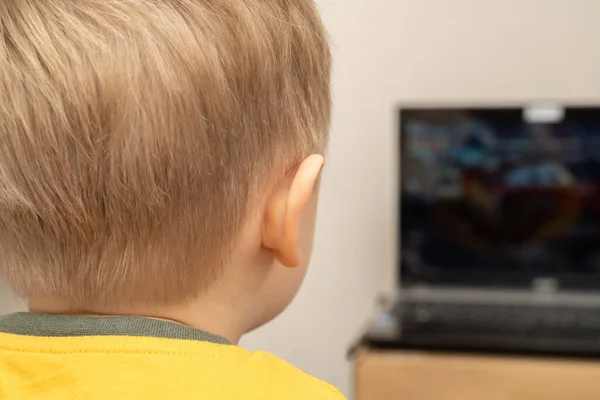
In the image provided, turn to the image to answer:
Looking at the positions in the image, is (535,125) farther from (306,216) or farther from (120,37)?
(120,37)

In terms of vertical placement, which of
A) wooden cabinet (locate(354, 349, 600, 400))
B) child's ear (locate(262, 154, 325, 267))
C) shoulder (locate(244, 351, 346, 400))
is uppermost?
child's ear (locate(262, 154, 325, 267))

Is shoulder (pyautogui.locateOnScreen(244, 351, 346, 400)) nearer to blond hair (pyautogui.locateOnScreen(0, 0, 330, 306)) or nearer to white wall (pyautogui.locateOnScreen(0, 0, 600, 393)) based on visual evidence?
blond hair (pyautogui.locateOnScreen(0, 0, 330, 306))

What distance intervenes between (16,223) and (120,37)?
0.51 feet

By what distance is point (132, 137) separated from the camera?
19.1 inches

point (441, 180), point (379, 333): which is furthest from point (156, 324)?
point (441, 180)

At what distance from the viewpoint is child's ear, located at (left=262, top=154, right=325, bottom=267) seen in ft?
1.83

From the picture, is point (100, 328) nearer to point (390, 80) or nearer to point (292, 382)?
point (292, 382)

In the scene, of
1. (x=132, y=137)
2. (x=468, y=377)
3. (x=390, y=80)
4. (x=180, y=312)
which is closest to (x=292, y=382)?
(x=180, y=312)

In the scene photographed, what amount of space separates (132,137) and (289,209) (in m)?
0.14

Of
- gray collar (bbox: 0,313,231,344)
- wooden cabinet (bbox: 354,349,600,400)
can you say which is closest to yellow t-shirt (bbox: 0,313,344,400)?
gray collar (bbox: 0,313,231,344)

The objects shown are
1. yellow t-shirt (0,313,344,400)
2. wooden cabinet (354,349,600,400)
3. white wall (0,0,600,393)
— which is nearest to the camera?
yellow t-shirt (0,313,344,400)

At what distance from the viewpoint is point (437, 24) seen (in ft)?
5.74

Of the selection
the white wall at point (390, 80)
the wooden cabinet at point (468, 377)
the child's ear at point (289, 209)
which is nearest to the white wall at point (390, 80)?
the white wall at point (390, 80)

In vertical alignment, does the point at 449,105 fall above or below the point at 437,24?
below
